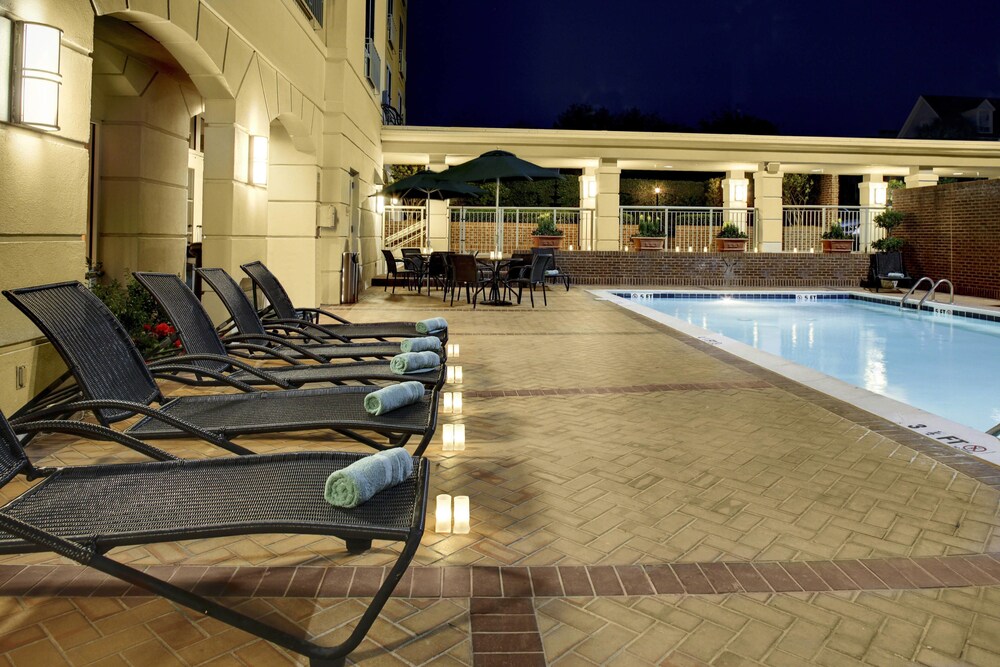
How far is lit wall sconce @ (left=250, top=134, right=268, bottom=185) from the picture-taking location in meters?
8.55

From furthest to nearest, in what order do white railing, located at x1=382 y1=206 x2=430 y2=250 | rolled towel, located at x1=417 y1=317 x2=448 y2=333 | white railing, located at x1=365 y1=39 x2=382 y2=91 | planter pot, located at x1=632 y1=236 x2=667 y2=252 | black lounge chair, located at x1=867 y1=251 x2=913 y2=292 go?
1. white railing, located at x1=382 y1=206 x2=430 y2=250
2. planter pot, located at x1=632 y1=236 x2=667 y2=252
3. black lounge chair, located at x1=867 y1=251 x2=913 y2=292
4. white railing, located at x1=365 y1=39 x2=382 y2=91
5. rolled towel, located at x1=417 y1=317 x2=448 y2=333

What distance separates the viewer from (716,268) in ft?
68.5

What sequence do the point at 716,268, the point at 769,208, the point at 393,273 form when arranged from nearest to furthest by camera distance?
the point at 393,273 < the point at 716,268 < the point at 769,208

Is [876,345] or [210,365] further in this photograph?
[876,345]

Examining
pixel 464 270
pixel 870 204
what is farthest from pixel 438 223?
pixel 870 204

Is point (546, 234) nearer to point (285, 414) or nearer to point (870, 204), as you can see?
point (870, 204)

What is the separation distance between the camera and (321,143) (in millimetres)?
12508

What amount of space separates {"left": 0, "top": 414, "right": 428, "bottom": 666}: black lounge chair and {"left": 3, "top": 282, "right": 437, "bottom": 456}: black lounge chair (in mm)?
580

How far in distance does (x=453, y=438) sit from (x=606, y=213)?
18.9 metres

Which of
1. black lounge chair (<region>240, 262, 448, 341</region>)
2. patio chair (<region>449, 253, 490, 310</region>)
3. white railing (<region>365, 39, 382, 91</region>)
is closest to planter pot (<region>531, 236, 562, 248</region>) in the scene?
white railing (<region>365, 39, 382, 91</region>)

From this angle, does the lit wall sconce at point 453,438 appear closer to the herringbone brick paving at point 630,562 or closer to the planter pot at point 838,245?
the herringbone brick paving at point 630,562

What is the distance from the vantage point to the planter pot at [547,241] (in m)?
21.2

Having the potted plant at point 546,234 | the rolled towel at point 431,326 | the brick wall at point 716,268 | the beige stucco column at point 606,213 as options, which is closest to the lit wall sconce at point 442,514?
the rolled towel at point 431,326

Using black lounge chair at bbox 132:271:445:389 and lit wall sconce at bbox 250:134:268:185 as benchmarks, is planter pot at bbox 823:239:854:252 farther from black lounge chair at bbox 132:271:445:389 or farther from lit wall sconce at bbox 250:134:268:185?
black lounge chair at bbox 132:271:445:389
